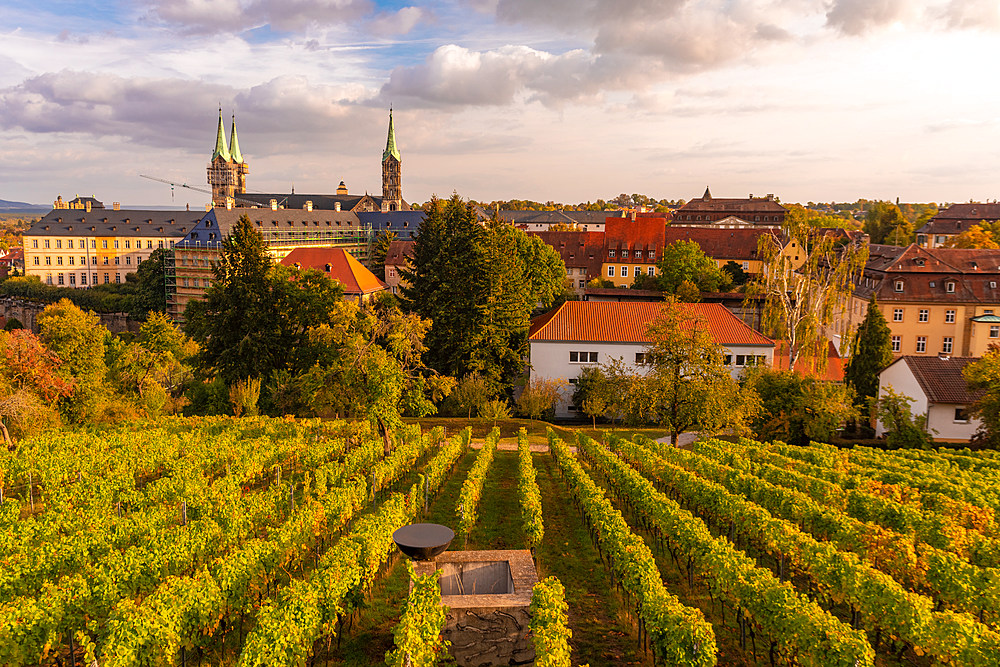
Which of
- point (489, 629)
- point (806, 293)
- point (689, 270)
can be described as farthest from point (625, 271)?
point (489, 629)

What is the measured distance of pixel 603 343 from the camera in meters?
45.7

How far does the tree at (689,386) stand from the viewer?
29.7 metres

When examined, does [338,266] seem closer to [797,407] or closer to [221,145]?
[797,407]

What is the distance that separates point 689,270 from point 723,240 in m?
24.3

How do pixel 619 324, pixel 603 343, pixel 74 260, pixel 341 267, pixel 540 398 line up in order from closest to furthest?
pixel 540 398, pixel 603 343, pixel 619 324, pixel 341 267, pixel 74 260

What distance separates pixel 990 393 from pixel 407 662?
32650 mm

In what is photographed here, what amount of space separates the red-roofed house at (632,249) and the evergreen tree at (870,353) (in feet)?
162

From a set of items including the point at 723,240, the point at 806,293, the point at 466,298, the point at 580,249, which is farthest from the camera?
the point at 580,249

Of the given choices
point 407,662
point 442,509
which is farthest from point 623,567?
point 442,509

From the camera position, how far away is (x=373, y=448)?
27.4 m

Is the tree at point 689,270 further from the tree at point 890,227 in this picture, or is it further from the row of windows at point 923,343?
the tree at point 890,227

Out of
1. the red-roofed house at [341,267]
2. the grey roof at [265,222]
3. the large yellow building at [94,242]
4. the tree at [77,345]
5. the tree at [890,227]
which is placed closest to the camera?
the tree at [77,345]

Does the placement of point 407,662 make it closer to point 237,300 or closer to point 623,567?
point 623,567

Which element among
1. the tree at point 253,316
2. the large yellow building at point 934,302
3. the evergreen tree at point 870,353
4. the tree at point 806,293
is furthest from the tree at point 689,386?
the large yellow building at point 934,302
